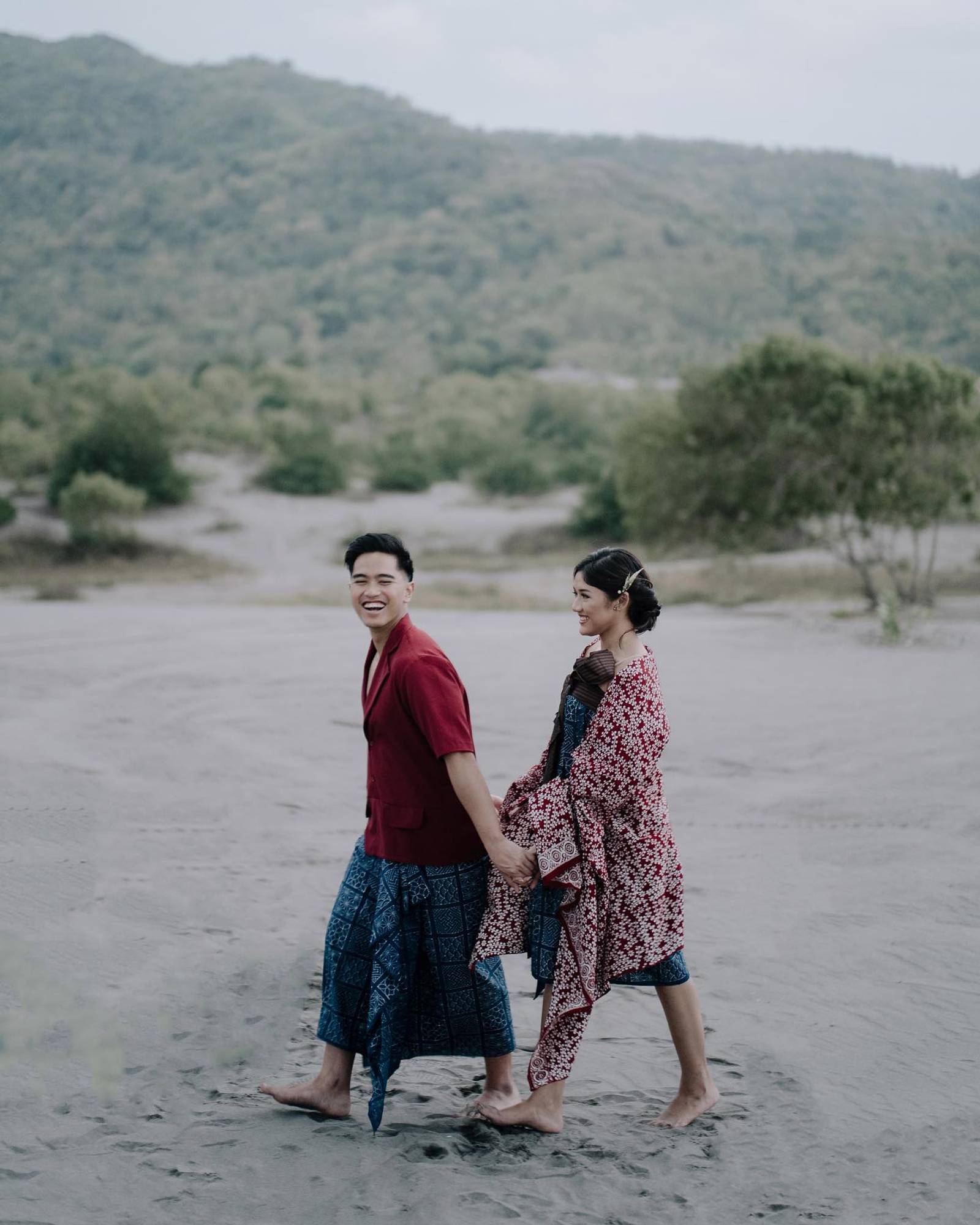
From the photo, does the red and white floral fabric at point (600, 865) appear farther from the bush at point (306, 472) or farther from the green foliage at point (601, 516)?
the bush at point (306, 472)

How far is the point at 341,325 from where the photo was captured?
243 feet

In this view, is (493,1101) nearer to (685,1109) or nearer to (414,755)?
(685,1109)

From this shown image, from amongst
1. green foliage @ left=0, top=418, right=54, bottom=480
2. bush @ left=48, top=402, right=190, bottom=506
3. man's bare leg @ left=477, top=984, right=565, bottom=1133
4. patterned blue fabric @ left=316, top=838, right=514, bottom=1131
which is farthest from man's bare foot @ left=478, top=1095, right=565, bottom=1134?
green foliage @ left=0, top=418, right=54, bottom=480

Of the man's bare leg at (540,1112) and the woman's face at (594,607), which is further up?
the woman's face at (594,607)

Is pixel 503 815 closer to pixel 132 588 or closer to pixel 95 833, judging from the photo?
pixel 95 833

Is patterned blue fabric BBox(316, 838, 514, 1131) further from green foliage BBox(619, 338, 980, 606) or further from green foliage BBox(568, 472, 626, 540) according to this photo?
green foliage BBox(568, 472, 626, 540)

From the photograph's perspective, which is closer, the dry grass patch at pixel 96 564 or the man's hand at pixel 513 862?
the man's hand at pixel 513 862

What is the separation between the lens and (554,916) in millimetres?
3176

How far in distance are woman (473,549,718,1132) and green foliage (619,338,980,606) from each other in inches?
547

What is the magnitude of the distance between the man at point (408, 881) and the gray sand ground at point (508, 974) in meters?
0.22

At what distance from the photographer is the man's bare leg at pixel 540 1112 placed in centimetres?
325

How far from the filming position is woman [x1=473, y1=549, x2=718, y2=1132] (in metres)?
3.10

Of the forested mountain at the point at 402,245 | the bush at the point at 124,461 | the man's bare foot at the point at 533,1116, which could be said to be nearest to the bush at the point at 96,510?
the bush at the point at 124,461

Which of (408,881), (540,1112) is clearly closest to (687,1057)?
(540,1112)
